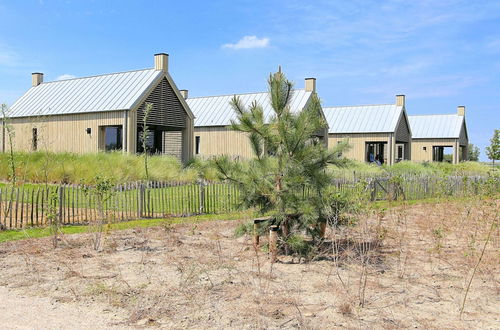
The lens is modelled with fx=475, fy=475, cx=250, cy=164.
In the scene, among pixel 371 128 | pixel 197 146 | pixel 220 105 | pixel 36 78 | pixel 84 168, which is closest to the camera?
pixel 84 168

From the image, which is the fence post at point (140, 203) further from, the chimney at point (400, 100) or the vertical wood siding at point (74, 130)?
the chimney at point (400, 100)

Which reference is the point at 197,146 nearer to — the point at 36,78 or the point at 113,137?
the point at 113,137

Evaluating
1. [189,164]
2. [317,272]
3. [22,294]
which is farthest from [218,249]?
[189,164]

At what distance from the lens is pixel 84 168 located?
57.3 ft

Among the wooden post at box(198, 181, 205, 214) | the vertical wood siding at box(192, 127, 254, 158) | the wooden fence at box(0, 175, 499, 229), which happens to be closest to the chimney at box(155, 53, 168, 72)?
the vertical wood siding at box(192, 127, 254, 158)

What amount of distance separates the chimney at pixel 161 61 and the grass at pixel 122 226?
13.6 m

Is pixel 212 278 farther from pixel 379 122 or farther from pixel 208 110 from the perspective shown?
pixel 379 122

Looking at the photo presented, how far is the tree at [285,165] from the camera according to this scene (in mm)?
7379

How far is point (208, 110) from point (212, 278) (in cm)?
2691

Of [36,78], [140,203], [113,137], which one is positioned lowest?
[140,203]

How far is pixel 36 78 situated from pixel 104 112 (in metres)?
11.4

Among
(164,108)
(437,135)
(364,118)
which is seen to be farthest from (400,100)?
(164,108)

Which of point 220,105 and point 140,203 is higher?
point 220,105

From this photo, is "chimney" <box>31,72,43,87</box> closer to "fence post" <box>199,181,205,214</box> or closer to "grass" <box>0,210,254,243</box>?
"fence post" <box>199,181,205,214</box>
